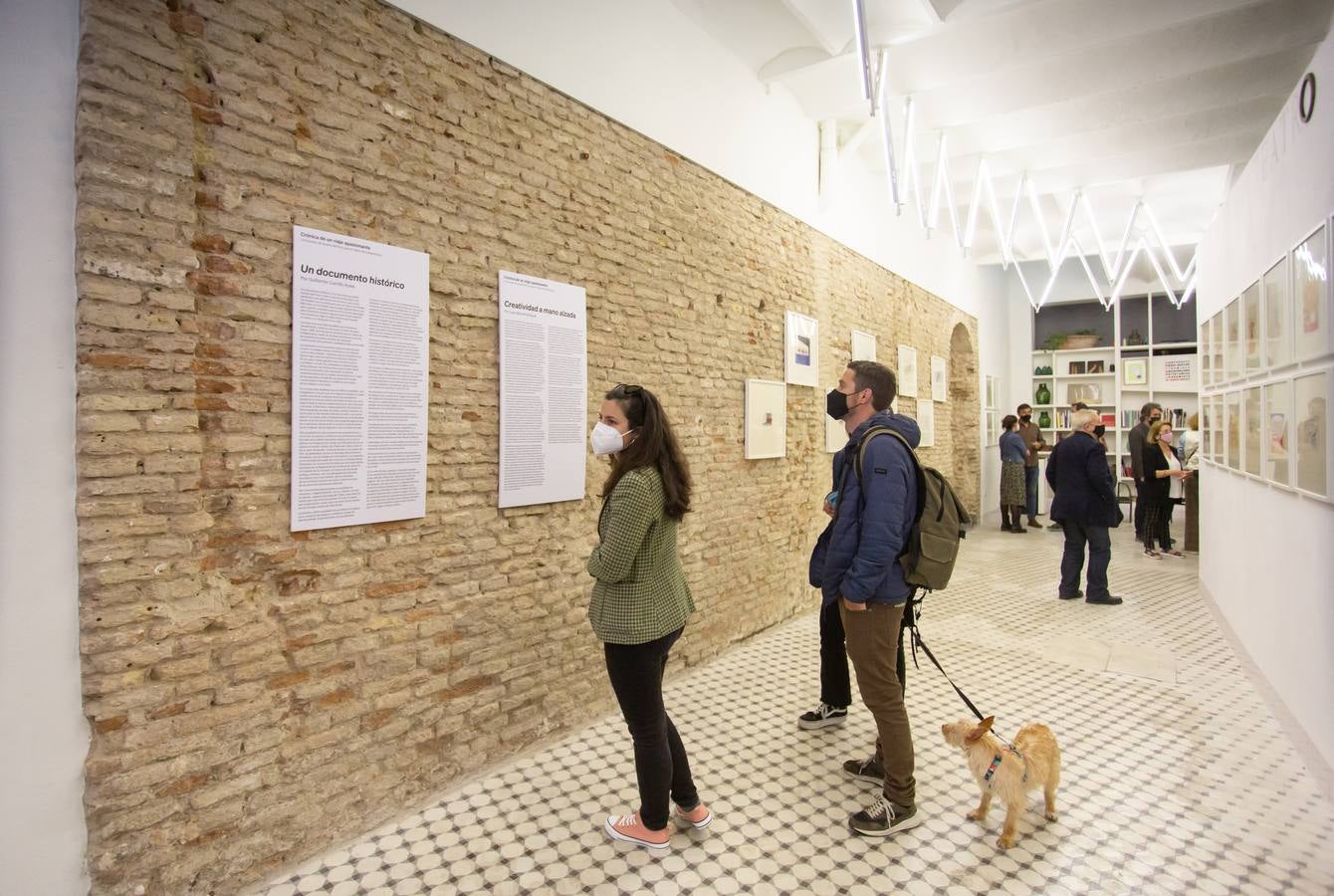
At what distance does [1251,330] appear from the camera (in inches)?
181

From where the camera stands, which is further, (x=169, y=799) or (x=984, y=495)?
(x=984, y=495)

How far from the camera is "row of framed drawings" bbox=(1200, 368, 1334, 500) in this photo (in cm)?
321

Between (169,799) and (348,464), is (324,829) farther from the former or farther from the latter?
(348,464)

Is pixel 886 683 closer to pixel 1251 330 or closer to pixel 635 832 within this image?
pixel 635 832

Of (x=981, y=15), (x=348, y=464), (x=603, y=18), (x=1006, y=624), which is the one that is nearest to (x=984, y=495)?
(x=1006, y=624)

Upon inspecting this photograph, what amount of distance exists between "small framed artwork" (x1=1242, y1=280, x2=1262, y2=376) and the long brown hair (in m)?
4.18

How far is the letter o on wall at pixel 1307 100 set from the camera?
3.44 metres

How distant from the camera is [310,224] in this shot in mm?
2660

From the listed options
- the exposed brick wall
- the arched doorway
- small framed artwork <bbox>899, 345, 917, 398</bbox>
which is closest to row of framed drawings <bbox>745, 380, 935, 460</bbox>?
the exposed brick wall

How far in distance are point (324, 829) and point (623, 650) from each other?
57.2 inches

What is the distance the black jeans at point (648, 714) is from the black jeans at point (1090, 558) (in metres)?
5.34

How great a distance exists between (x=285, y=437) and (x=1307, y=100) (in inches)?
202

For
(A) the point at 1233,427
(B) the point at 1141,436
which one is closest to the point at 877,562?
(A) the point at 1233,427

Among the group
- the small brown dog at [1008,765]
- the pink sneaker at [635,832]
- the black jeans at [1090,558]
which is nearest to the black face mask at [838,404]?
the small brown dog at [1008,765]
